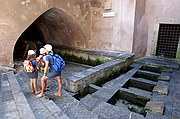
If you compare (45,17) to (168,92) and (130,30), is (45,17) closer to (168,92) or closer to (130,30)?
(130,30)

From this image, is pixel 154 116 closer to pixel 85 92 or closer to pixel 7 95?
pixel 85 92

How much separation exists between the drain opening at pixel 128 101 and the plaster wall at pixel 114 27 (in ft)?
9.60

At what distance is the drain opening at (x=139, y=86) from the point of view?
4164 millimetres

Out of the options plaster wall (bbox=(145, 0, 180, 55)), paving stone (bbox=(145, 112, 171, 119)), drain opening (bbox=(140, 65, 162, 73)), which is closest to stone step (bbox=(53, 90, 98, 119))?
paving stone (bbox=(145, 112, 171, 119))

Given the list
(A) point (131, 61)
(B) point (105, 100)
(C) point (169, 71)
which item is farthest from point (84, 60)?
(B) point (105, 100)

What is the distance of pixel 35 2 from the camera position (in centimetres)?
521

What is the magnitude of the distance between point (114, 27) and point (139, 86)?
3.10 meters

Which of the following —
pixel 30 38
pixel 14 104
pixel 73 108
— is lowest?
pixel 73 108

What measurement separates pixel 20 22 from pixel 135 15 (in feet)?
13.8

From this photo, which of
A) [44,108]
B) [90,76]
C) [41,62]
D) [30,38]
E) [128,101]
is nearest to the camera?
[44,108]

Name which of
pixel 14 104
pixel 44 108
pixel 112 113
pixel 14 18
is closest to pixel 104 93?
pixel 112 113

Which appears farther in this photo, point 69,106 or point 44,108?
point 69,106

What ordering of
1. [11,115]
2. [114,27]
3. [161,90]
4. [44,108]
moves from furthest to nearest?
[114,27], [161,90], [44,108], [11,115]

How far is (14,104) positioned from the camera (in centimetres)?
260
